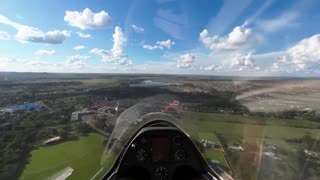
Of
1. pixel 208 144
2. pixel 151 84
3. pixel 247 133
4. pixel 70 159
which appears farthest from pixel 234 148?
pixel 70 159

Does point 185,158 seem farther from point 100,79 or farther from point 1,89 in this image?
point 1,89

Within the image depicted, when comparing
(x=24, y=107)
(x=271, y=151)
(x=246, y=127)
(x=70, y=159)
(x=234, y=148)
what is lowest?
(x=271, y=151)

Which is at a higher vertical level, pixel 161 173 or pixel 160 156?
pixel 160 156

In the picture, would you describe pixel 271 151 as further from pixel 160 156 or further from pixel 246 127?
pixel 160 156

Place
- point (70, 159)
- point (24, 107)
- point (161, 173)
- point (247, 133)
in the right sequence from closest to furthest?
point (161, 173) → point (70, 159) → point (247, 133) → point (24, 107)

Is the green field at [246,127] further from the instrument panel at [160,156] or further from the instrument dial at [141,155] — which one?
the instrument dial at [141,155]

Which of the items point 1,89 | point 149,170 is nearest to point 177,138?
point 149,170
